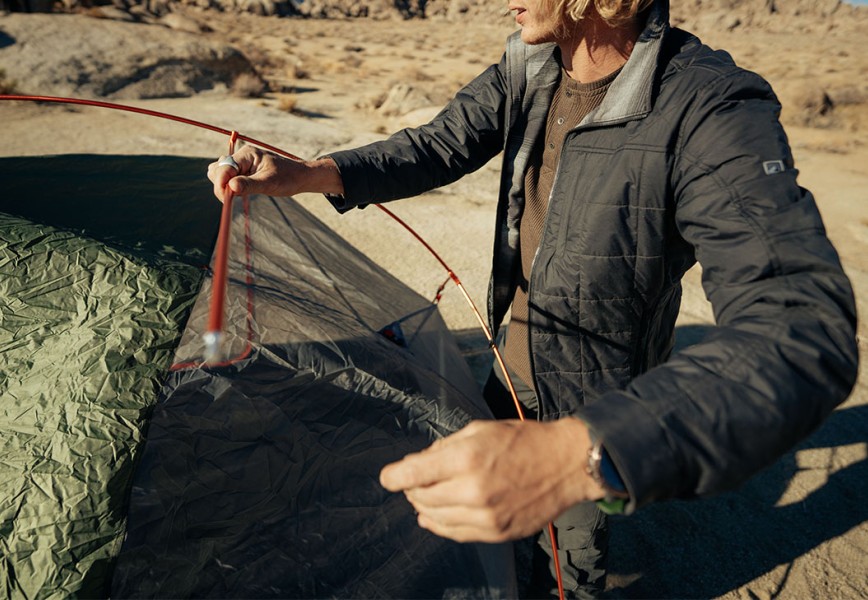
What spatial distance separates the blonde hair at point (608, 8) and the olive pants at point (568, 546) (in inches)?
39.0

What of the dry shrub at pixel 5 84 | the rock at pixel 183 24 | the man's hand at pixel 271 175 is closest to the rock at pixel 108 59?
the dry shrub at pixel 5 84

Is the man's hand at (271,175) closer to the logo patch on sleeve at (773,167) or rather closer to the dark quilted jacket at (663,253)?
the dark quilted jacket at (663,253)

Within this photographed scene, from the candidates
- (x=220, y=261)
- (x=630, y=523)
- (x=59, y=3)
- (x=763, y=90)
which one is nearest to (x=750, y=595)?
(x=630, y=523)

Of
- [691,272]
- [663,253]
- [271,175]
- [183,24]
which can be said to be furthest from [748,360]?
[183,24]

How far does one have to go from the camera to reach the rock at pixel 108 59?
7074 mm

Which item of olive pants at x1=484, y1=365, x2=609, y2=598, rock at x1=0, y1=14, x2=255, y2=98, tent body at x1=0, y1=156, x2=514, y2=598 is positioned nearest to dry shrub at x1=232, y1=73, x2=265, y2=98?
rock at x1=0, y1=14, x2=255, y2=98

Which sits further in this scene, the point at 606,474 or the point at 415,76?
the point at 415,76

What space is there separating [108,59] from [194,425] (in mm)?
8254

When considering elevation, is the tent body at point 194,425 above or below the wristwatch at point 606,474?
below

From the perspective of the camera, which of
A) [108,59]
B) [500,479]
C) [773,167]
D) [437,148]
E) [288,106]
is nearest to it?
[500,479]

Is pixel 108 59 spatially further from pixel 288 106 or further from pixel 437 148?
pixel 437 148

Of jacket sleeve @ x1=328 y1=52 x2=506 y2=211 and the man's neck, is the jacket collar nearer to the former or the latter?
the man's neck

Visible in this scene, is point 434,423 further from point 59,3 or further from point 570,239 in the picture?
point 59,3

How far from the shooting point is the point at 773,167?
0.89 metres
